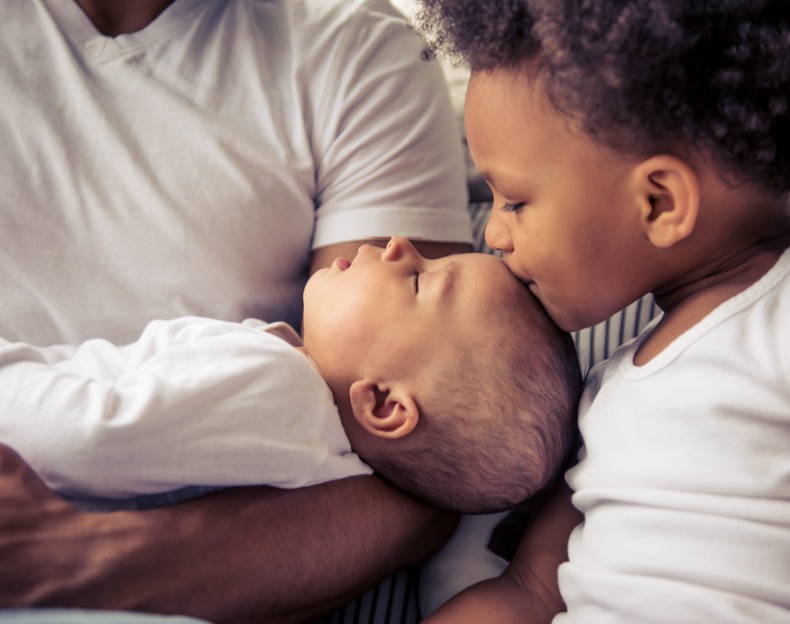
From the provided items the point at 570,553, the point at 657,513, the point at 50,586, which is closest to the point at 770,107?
the point at 657,513

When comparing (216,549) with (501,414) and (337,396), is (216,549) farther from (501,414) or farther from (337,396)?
(501,414)

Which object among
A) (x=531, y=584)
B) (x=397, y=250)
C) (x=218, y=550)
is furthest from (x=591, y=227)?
(x=218, y=550)

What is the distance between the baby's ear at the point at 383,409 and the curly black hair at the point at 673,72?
1.32 feet

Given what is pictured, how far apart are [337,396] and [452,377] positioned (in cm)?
17

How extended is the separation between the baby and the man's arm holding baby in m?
0.04

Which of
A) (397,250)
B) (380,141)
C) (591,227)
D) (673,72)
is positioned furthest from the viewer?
(380,141)

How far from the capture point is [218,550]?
0.89 metres

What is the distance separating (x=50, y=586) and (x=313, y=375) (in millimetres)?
368

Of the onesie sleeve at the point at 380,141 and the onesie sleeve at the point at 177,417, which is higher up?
the onesie sleeve at the point at 380,141

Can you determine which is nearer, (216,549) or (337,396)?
(216,549)

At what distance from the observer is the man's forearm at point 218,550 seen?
80 centimetres

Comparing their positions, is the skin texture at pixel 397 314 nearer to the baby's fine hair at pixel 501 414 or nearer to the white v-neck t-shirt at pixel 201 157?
the baby's fine hair at pixel 501 414

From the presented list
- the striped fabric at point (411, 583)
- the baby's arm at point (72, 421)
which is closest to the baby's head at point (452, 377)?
the striped fabric at point (411, 583)

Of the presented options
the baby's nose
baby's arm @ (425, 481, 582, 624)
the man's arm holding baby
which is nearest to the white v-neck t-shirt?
the baby's nose
